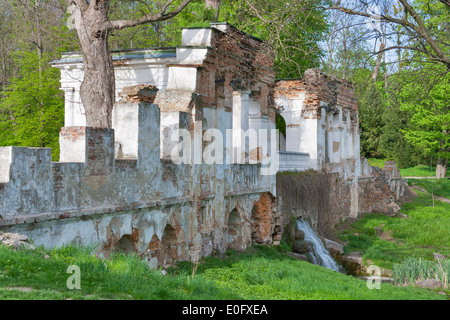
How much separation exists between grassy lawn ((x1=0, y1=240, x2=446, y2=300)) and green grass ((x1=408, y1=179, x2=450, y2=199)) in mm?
23408

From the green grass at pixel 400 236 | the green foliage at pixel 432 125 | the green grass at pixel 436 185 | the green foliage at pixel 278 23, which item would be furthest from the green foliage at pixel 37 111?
the green grass at pixel 436 185

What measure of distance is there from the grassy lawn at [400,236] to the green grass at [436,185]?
569 centimetres

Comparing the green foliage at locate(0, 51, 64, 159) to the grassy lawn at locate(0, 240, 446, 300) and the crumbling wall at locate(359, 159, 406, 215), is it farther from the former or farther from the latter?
the crumbling wall at locate(359, 159, 406, 215)

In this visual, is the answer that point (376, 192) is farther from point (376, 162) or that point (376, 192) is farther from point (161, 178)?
point (161, 178)

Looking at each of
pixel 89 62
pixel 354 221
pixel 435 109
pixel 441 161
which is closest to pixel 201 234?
pixel 89 62

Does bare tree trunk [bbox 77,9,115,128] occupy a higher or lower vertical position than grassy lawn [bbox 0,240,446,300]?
higher

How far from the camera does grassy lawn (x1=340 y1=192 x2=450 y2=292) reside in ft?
58.1

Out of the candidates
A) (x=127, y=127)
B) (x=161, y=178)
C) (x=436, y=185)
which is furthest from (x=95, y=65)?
(x=436, y=185)

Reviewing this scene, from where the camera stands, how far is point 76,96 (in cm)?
1791

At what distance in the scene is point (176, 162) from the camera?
36.7 ft

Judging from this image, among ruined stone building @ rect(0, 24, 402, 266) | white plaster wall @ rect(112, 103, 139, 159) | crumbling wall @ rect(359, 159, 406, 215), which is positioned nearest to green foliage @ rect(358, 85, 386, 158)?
crumbling wall @ rect(359, 159, 406, 215)

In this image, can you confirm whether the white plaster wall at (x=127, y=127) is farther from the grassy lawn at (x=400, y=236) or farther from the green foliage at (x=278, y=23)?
the grassy lawn at (x=400, y=236)

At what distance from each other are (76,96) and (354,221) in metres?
14.1

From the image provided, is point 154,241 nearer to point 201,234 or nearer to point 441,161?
point 201,234
